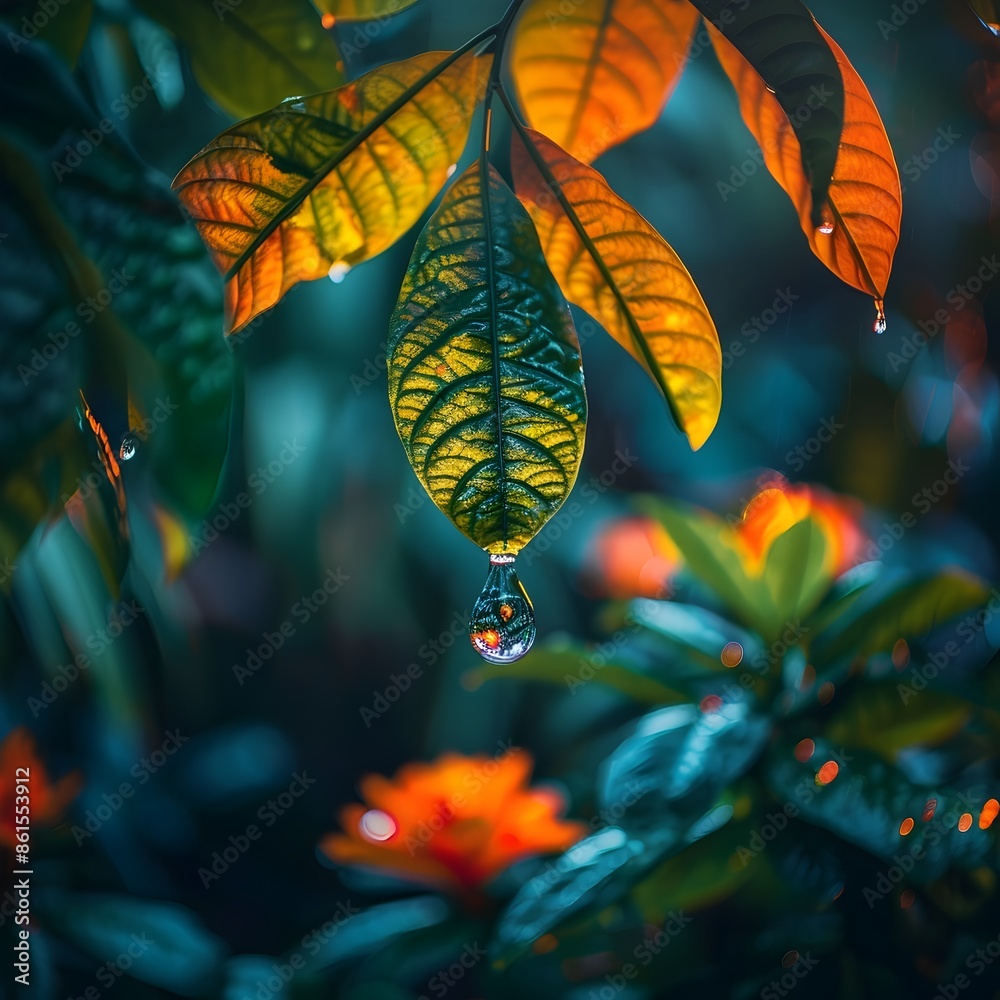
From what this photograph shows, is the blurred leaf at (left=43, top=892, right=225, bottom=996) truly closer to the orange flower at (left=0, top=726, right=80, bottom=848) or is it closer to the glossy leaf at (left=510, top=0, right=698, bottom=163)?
the orange flower at (left=0, top=726, right=80, bottom=848)

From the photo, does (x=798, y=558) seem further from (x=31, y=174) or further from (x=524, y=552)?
(x=31, y=174)

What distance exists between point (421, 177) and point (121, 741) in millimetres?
306

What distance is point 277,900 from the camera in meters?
0.41

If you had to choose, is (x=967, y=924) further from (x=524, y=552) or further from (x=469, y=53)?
(x=469, y=53)

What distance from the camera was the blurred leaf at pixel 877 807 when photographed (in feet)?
1.26

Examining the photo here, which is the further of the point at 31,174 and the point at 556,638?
the point at 556,638

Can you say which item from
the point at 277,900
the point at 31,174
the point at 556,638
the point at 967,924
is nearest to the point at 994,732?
the point at 967,924

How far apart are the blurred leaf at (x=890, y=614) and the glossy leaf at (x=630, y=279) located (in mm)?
199

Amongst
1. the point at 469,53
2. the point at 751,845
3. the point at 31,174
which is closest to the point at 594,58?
the point at 469,53

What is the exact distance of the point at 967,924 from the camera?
0.41 m

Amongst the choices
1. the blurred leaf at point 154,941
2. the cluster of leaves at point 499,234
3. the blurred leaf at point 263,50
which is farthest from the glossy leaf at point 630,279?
the blurred leaf at point 154,941

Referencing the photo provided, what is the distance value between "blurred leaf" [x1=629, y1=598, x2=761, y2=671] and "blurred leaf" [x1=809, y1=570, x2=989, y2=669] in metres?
0.03

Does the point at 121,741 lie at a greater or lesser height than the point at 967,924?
greater

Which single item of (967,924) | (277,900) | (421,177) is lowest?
(967,924)
